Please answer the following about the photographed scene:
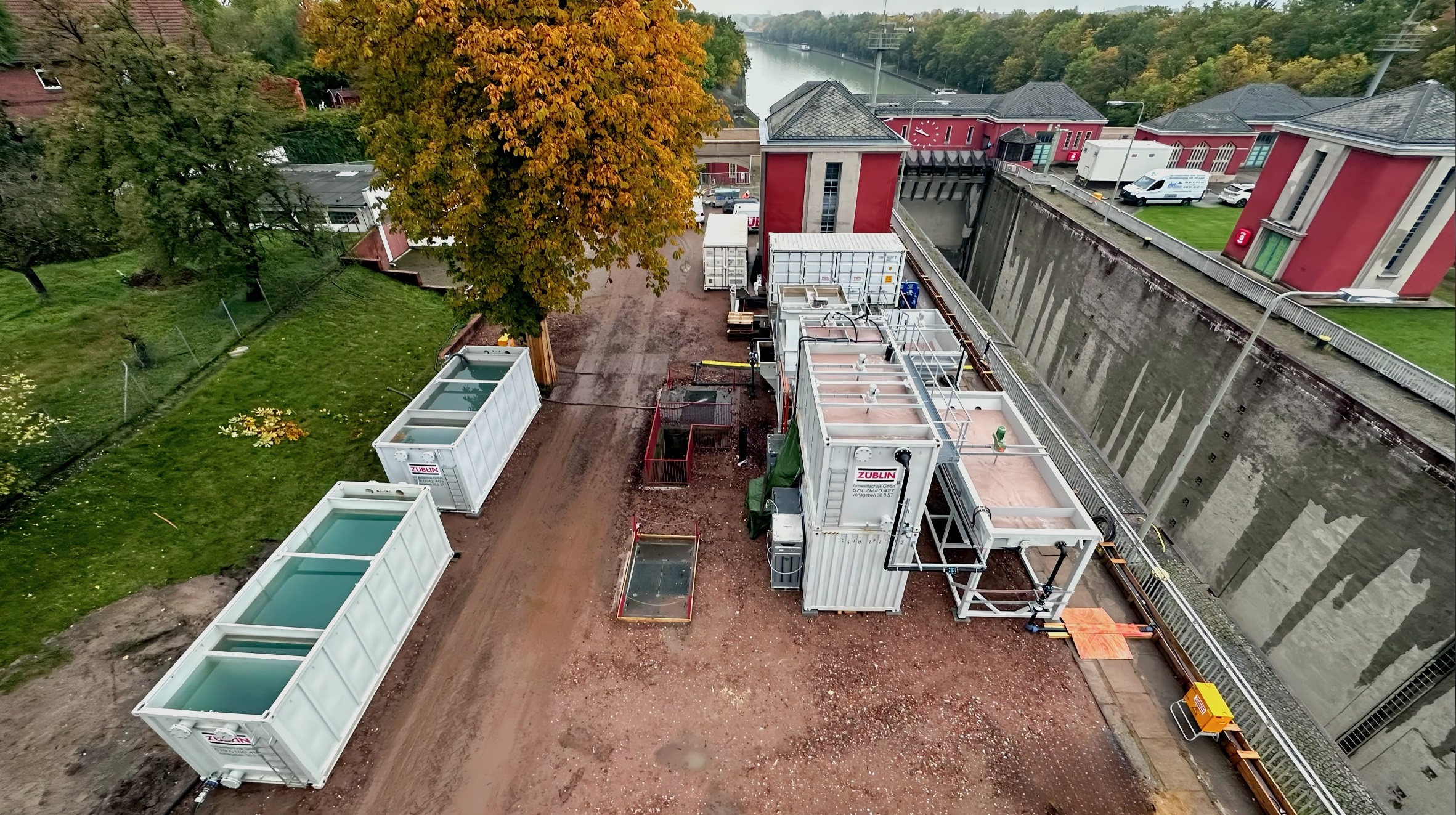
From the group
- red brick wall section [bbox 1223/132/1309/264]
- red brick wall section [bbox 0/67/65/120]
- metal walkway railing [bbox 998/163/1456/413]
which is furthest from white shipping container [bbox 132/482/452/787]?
red brick wall section [bbox 0/67/65/120]

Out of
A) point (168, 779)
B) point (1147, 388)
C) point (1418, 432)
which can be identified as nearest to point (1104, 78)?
point (1147, 388)

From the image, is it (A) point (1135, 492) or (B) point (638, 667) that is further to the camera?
(A) point (1135, 492)

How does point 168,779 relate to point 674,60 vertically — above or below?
below

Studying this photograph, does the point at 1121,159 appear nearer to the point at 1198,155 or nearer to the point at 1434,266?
the point at 1198,155

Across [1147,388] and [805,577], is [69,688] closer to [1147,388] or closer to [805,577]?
[805,577]

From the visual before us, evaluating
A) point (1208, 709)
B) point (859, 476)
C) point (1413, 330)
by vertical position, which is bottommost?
point (1208, 709)

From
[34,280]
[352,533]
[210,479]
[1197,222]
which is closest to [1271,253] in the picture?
[1197,222]
